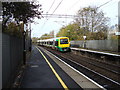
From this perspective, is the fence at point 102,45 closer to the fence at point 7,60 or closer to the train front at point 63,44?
the train front at point 63,44

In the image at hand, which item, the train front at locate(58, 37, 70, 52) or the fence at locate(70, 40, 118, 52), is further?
the train front at locate(58, 37, 70, 52)

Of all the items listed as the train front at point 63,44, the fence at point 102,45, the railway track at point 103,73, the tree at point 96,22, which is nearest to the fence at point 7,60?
the railway track at point 103,73

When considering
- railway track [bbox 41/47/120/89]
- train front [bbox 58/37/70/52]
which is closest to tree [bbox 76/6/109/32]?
train front [bbox 58/37/70/52]

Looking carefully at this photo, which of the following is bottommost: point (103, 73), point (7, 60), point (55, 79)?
point (103, 73)

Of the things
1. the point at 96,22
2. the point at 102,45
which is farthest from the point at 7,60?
the point at 96,22

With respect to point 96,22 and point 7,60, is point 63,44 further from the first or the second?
point 7,60

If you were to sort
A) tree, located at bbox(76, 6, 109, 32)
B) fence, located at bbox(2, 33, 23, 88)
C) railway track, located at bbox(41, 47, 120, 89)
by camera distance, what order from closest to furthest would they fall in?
fence, located at bbox(2, 33, 23, 88) → railway track, located at bbox(41, 47, 120, 89) → tree, located at bbox(76, 6, 109, 32)

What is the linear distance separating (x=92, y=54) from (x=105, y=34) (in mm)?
18546

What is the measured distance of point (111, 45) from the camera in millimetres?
25406

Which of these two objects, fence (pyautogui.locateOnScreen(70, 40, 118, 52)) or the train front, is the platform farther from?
the train front

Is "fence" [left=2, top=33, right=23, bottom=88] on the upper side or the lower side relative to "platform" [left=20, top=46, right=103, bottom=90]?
upper

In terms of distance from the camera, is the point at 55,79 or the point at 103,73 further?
the point at 103,73

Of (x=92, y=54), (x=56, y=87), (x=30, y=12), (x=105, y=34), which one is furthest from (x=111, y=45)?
(x=56, y=87)

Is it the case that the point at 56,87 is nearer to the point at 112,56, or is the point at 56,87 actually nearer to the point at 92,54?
the point at 112,56
